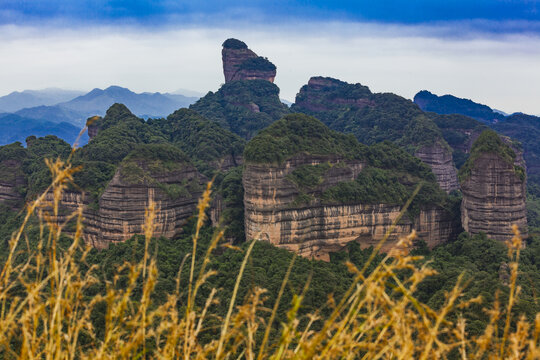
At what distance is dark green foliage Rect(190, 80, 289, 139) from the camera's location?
70.5m

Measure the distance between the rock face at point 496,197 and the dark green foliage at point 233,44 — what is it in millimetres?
58732

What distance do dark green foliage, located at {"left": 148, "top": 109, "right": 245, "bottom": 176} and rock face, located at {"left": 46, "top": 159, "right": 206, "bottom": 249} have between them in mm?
6379

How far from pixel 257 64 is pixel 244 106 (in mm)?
12128

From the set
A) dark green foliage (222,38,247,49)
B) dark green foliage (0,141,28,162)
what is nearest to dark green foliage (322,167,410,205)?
dark green foliage (0,141,28,162)

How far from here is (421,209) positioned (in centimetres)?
3553

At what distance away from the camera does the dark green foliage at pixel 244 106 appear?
7050 centimetres

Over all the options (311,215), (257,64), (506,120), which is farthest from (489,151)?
(506,120)

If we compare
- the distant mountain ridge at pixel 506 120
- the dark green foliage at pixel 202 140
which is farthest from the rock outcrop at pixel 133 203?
the distant mountain ridge at pixel 506 120

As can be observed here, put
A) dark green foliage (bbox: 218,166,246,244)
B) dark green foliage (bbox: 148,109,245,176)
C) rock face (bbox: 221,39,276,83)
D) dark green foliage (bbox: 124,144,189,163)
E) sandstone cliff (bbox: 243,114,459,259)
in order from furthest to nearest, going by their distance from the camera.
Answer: rock face (bbox: 221,39,276,83)
dark green foliage (bbox: 148,109,245,176)
dark green foliage (bbox: 124,144,189,163)
dark green foliage (bbox: 218,166,246,244)
sandstone cliff (bbox: 243,114,459,259)

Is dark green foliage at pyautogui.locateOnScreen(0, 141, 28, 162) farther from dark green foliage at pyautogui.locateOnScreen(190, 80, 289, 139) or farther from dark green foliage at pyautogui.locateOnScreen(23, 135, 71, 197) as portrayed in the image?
dark green foliage at pyautogui.locateOnScreen(190, 80, 289, 139)

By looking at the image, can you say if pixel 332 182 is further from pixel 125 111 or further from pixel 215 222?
pixel 125 111

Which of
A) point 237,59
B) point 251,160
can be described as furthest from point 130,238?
point 237,59

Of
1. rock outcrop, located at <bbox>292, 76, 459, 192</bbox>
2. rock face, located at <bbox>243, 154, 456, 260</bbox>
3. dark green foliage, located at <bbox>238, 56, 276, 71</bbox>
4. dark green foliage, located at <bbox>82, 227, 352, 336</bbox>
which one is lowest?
dark green foliage, located at <bbox>82, 227, 352, 336</bbox>

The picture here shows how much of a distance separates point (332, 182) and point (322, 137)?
12.4 feet
